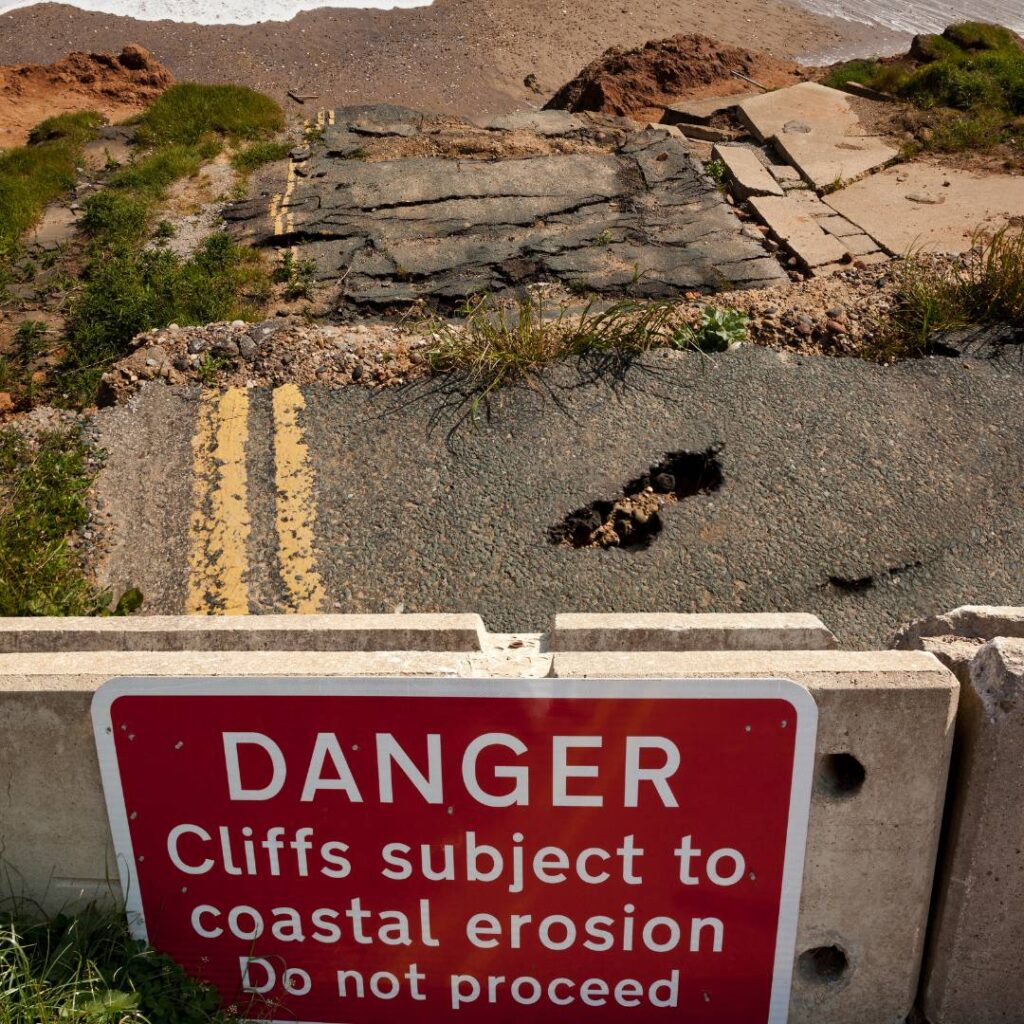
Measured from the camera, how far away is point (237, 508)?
5086mm

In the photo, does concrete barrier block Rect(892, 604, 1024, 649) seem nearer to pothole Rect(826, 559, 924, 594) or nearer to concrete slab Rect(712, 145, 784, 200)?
pothole Rect(826, 559, 924, 594)

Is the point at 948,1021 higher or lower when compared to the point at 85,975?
lower

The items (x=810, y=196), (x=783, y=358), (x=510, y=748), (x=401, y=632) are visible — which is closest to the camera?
(x=510, y=748)

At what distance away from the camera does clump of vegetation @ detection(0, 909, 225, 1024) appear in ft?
8.46

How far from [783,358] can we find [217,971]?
4322 millimetres

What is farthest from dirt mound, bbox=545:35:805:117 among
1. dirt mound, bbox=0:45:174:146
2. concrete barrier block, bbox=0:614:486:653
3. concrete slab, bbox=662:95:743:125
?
concrete barrier block, bbox=0:614:486:653

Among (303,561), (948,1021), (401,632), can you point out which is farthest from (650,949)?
(303,561)

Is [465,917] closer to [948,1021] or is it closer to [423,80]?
[948,1021]

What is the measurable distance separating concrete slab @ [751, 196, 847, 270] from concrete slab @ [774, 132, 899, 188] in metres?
0.61

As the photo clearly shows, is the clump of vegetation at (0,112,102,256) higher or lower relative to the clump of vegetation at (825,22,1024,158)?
lower

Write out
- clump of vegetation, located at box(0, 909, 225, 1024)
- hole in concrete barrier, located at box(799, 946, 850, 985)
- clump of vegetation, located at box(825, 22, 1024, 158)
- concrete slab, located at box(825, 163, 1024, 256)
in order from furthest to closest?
clump of vegetation, located at box(825, 22, 1024, 158) < concrete slab, located at box(825, 163, 1024, 256) < hole in concrete barrier, located at box(799, 946, 850, 985) < clump of vegetation, located at box(0, 909, 225, 1024)

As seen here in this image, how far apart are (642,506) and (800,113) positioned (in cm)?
619

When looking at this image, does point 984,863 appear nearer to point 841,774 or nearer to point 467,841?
point 841,774

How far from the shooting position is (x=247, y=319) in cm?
672
